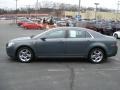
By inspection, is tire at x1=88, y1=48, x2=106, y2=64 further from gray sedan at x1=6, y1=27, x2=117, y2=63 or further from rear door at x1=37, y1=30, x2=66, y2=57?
rear door at x1=37, y1=30, x2=66, y2=57

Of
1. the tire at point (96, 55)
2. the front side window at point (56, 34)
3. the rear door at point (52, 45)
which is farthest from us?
the tire at point (96, 55)

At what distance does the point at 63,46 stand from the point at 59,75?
8.64 feet

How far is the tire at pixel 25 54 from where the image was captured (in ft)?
38.8

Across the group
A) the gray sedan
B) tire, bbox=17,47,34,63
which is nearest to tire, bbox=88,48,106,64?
the gray sedan

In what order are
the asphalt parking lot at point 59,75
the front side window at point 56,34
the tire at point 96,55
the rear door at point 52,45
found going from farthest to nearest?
the tire at point 96,55, the front side window at point 56,34, the rear door at point 52,45, the asphalt parking lot at point 59,75

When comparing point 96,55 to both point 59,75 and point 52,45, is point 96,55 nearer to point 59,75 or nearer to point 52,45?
point 52,45

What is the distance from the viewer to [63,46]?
38.8ft

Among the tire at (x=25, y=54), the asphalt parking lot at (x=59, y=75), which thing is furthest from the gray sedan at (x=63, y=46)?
the asphalt parking lot at (x=59, y=75)

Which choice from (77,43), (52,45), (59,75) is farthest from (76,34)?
(59,75)

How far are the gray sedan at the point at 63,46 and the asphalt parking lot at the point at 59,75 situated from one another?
0.34 meters

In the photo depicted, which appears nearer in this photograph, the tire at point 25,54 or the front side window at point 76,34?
the tire at point 25,54

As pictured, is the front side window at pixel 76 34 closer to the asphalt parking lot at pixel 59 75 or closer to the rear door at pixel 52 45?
the rear door at pixel 52 45

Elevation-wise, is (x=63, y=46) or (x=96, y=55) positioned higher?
(x=63, y=46)

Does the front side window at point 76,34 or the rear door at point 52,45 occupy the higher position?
the front side window at point 76,34
